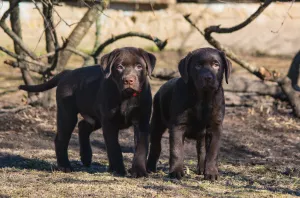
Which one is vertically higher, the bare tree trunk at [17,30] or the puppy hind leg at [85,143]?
the bare tree trunk at [17,30]

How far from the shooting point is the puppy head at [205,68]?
738 centimetres

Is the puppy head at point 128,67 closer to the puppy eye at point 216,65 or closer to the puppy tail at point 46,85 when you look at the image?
the puppy eye at point 216,65

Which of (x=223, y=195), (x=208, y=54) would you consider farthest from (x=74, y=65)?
(x=223, y=195)

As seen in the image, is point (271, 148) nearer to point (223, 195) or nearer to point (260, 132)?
point (260, 132)

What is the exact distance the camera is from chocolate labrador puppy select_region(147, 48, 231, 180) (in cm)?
746

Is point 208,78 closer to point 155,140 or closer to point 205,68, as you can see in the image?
point 205,68

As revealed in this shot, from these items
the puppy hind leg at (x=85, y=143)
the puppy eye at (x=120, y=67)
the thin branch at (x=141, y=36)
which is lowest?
the puppy hind leg at (x=85, y=143)

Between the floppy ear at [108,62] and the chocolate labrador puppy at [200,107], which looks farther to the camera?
the floppy ear at [108,62]

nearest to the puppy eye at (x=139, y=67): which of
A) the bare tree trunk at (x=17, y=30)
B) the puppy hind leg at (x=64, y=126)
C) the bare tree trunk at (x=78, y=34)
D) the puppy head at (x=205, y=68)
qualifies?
the puppy head at (x=205, y=68)

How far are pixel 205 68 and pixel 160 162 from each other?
6.79 feet

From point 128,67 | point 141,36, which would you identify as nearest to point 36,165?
point 128,67

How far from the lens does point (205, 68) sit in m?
7.46

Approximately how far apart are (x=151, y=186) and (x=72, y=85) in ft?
7.35

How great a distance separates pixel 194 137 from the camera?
7773 millimetres
